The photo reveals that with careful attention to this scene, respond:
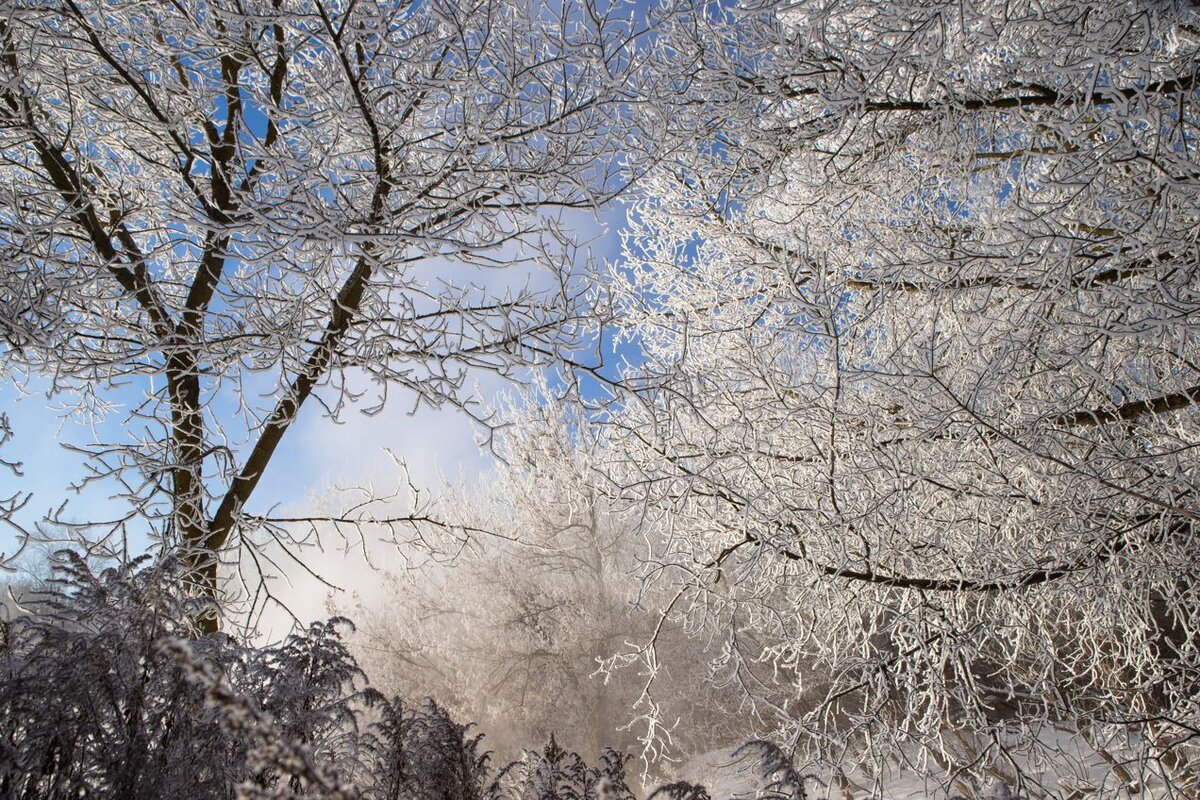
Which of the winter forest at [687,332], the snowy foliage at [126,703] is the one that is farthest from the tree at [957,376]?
the snowy foliage at [126,703]

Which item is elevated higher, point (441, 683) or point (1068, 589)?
point (441, 683)

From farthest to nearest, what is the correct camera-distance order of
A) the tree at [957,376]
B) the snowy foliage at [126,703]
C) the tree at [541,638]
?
the tree at [541,638], the tree at [957,376], the snowy foliage at [126,703]

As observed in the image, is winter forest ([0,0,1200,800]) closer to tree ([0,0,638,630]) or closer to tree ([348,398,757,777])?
tree ([0,0,638,630])

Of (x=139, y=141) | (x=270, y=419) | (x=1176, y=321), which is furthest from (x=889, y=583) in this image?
→ (x=139, y=141)

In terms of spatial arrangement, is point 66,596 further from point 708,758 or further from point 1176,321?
point 708,758

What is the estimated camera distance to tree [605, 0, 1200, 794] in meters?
2.62

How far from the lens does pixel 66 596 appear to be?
81.6 inches

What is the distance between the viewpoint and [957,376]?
3551mm

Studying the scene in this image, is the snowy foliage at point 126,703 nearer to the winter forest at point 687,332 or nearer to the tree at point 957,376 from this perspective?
the winter forest at point 687,332

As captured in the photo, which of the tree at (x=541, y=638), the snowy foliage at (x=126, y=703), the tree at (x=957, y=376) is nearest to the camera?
the snowy foliage at (x=126, y=703)

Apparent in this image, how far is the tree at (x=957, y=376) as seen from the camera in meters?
2.62

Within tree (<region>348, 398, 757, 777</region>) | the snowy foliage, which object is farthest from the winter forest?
tree (<region>348, 398, 757, 777</region>)

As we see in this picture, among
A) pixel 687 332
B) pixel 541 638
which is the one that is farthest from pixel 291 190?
pixel 541 638

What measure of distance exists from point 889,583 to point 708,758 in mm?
9880
